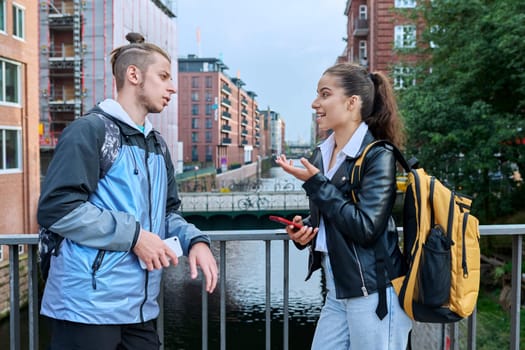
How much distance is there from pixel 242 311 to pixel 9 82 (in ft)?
40.5

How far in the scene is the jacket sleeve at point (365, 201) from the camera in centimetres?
215

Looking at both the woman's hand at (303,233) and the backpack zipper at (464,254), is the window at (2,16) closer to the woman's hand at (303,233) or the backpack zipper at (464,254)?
the woman's hand at (303,233)

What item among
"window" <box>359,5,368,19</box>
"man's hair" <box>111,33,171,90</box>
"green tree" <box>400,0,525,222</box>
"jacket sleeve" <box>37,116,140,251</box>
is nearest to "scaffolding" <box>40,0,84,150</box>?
"window" <box>359,5,368,19</box>

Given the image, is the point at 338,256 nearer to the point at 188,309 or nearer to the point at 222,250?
the point at 222,250

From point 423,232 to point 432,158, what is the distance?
14.4 meters

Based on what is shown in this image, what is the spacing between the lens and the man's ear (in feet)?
7.07

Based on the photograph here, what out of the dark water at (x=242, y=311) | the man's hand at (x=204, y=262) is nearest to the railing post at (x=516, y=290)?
the man's hand at (x=204, y=262)

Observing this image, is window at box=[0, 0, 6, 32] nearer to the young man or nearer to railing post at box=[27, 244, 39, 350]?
Answer: railing post at box=[27, 244, 39, 350]

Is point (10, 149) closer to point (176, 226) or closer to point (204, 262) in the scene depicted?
point (176, 226)

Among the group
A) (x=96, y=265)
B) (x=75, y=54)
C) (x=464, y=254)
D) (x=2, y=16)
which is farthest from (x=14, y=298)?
(x=75, y=54)

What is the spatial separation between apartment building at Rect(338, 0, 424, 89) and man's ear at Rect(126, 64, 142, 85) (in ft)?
56.5

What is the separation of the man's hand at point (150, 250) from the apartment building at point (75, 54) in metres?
32.4

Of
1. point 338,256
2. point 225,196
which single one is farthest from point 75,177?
point 225,196

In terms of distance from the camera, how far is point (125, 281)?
2.04 meters
